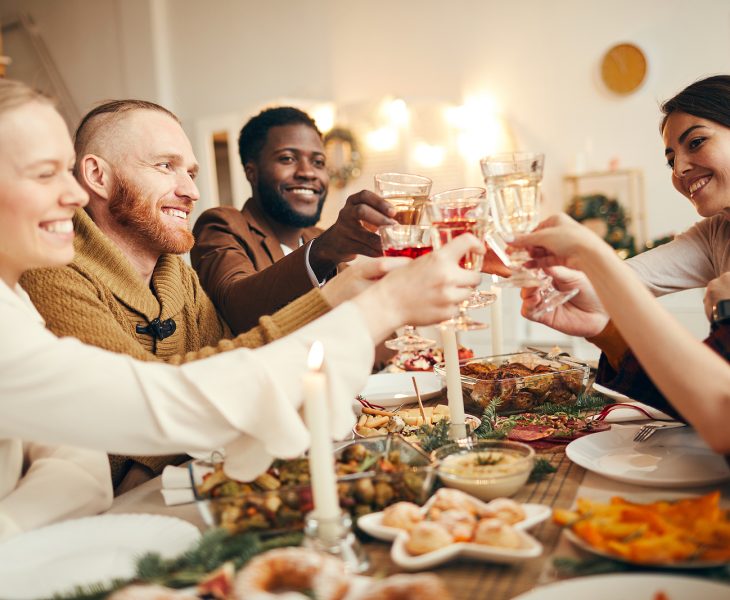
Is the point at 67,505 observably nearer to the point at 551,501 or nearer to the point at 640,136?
the point at 551,501

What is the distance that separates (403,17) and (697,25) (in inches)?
108

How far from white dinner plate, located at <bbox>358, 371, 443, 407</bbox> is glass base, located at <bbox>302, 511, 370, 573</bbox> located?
940mm

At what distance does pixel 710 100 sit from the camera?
2299 millimetres

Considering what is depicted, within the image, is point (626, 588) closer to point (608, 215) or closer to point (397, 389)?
point (397, 389)

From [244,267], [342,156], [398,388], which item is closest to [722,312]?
[398,388]

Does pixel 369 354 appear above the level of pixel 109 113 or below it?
below

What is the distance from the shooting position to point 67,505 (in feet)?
3.96

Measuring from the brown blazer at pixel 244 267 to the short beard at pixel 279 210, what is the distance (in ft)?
0.19

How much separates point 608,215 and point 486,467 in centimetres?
511

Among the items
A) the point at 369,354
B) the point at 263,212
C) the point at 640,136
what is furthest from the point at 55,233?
the point at 640,136

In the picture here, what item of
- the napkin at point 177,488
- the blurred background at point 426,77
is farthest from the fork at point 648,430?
the blurred background at point 426,77

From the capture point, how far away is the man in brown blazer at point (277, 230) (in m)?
2.10

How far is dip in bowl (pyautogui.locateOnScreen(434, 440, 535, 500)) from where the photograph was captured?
116 centimetres

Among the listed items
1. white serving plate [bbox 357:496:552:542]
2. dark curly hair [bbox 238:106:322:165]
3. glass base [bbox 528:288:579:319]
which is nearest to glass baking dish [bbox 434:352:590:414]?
glass base [bbox 528:288:579:319]
